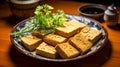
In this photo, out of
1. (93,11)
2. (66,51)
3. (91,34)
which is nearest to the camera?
(66,51)

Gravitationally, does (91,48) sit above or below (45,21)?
below

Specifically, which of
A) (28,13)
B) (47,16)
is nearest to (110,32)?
(47,16)

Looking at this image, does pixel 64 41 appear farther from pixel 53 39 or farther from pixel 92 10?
pixel 92 10

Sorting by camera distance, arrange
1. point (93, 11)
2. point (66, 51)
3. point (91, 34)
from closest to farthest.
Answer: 1. point (66, 51)
2. point (91, 34)
3. point (93, 11)

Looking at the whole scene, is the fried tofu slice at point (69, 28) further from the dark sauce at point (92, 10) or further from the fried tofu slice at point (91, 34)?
the dark sauce at point (92, 10)

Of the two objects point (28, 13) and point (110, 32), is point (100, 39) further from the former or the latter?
point (28, 13)

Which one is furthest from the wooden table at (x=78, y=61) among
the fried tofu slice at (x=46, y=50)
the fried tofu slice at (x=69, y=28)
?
the fried tofu slice at (x=69, y=28)

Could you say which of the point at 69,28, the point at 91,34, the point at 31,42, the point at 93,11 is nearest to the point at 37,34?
the point at 31,42
